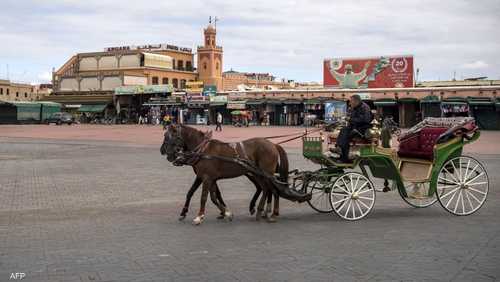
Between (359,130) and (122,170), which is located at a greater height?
(359,130)

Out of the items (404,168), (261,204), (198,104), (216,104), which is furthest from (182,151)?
(198,104)

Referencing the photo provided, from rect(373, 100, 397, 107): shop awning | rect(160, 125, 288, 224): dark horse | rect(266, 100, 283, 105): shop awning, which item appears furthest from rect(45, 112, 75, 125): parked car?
rect(160, 125, 288, 224): dark horse

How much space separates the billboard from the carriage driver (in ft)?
165

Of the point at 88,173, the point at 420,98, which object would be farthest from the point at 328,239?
the point at 420,98

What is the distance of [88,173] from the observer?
1639 cm

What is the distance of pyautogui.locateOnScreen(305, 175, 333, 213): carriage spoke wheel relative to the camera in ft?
30.8

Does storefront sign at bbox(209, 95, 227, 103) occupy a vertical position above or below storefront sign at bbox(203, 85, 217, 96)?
below

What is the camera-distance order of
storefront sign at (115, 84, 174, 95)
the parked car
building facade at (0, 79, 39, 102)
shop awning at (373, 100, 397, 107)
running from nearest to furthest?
shop awning at (373, 100, 397, 107) < the parked car < storefront sign at (115, 84, 174, 95) < building facade at (0, 79, 39, 102)

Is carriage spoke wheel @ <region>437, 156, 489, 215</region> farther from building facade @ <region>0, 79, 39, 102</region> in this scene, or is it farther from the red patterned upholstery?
building facade @ <region>0, 79, 39, 102</region>

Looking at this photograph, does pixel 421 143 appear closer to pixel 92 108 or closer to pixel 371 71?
pixel 371 71

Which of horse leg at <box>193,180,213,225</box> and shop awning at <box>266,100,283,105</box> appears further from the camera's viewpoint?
shop awning at <box>266,100,283,105</box>

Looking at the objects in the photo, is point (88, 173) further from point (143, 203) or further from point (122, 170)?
point (143, 203)

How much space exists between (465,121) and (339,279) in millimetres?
5255

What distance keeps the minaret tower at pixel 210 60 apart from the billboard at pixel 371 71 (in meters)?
30.6
